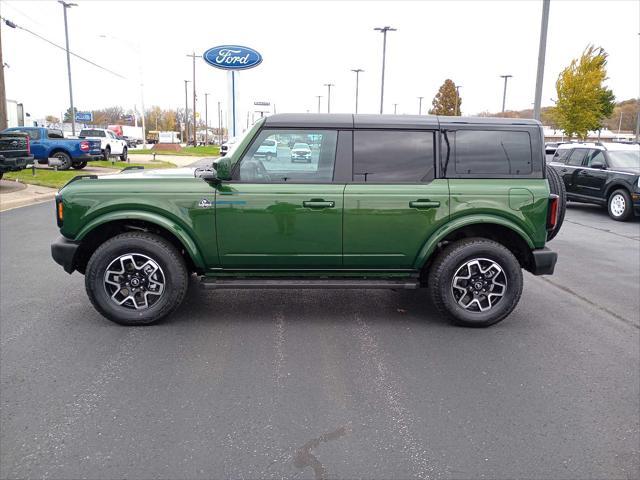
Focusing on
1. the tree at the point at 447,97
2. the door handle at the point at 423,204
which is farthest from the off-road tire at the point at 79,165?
the tree at the point at 447,97

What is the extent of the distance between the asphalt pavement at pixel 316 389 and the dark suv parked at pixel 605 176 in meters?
8.03

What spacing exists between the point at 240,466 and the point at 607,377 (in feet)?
9.32

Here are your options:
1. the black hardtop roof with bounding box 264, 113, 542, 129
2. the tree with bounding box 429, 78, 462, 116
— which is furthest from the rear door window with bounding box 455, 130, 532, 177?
the tree with bounding box 429, 78, 462, 116

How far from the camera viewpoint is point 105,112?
137 meters

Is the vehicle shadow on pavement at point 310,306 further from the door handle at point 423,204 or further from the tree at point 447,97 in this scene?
the tree at point 447,97

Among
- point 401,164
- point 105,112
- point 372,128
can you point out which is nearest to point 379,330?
point 401,164

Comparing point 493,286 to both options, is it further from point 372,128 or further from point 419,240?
point 372,128

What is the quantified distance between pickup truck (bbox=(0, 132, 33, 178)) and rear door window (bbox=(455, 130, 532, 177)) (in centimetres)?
1389

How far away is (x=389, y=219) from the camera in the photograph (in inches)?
197

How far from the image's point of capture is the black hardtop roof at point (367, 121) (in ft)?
16.5

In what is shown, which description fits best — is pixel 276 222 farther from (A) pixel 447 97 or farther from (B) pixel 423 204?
(A) pixel 447 97

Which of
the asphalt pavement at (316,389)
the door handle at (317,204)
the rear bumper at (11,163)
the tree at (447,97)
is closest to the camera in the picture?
the asphalt pavement at (316,389)

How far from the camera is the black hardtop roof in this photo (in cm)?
504

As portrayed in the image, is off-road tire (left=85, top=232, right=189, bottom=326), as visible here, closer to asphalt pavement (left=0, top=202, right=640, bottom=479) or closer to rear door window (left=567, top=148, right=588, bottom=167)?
asphalt pavement (left=0, top=202, right=640, bottom=479)
